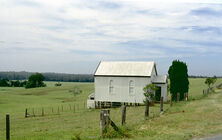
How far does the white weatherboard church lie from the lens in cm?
3391

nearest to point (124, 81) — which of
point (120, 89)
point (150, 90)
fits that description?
point (120, 89)

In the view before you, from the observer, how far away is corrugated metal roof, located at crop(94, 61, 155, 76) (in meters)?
34.4

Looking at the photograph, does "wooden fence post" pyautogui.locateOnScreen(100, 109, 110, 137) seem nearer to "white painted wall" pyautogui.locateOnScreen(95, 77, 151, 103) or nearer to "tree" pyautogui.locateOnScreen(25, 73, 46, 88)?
"white painted wall" pyautogui.locateOnScreen(95, 77, 151, 103)

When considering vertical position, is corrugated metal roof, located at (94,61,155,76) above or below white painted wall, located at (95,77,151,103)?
above

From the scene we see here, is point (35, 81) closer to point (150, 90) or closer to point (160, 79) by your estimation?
point (160, 79)

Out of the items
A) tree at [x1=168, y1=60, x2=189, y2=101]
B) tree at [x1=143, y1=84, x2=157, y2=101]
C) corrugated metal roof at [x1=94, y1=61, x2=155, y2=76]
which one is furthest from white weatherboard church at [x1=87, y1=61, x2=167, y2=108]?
tree at [x1=143, y1=84, x2=157, y2=101]

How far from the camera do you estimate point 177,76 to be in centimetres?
3409

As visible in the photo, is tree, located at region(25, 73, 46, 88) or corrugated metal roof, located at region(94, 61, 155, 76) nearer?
corrugated metal roof, located at region(94, 61, 155, 76)

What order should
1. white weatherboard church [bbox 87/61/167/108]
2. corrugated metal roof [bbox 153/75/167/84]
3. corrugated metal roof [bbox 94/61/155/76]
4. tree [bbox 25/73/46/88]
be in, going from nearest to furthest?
corrugated metal roof [bbox 153/75/167/84] < white weatherboard church [bbox 87/61/167/108] < corrugated metal roof [bbox 94/61/155/76] < tree [bbox 25/73/46/88]

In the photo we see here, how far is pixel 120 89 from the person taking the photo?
3497 cm

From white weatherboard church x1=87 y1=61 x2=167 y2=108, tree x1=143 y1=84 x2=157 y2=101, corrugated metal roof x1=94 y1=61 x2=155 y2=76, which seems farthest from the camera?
corrugated metal roof x1=94 y1=61 x2=155 y2=76

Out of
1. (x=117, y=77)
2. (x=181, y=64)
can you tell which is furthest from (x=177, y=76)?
(x=117, y=77)

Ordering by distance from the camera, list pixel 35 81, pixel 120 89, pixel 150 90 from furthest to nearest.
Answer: pixel 35 81
pixel 120 89
pixel 150 90

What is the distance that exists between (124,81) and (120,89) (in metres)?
1.22
